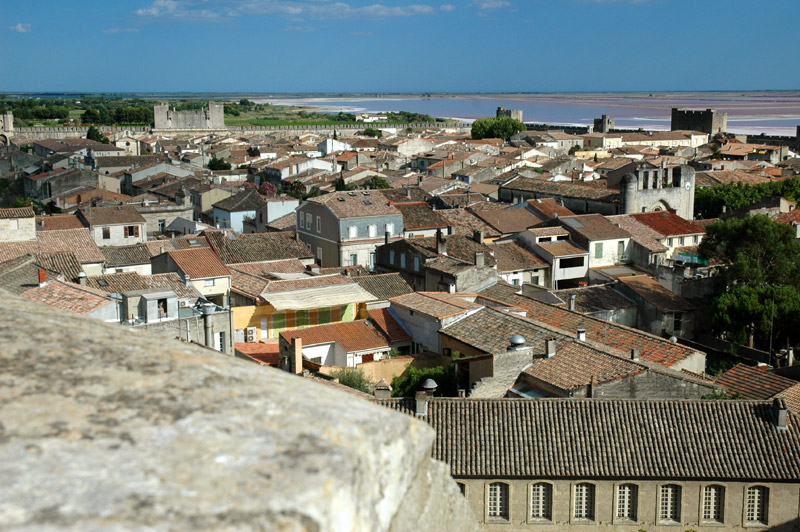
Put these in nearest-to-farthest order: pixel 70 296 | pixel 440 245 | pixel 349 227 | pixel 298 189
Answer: pixel 70 296 → pixel 440 245 → pixel 349 227 → pixel 298 189

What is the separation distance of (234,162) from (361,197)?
157 feet

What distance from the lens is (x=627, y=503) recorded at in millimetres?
14734

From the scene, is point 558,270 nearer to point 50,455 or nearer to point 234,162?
point 50,455

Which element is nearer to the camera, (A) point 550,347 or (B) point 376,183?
(A) point 550,347

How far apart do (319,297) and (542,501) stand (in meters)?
11.9

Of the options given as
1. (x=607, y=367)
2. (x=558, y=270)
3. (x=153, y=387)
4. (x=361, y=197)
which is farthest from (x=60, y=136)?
(x=153, y=387)

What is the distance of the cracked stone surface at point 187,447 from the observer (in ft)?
6.09

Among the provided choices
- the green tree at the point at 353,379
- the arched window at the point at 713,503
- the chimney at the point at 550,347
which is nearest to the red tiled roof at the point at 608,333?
the chimney at the point at 550,347

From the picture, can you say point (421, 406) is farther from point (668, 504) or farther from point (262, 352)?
point (262, 352)

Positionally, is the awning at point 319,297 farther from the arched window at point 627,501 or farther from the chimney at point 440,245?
the arched window at point 627,501

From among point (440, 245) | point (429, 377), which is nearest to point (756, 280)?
point (440, 245)

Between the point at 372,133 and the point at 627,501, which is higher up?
the point at 372,133

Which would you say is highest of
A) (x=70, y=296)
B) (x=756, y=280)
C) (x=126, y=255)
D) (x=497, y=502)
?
(x=70, y=296)

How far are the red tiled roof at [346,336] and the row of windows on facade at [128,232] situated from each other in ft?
61.3
